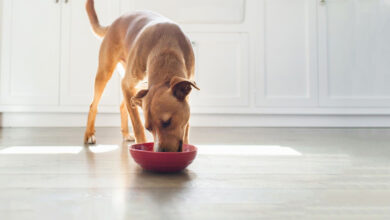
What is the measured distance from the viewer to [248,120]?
8.24 ft

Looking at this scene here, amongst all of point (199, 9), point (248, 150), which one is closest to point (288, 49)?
point (199, 9)

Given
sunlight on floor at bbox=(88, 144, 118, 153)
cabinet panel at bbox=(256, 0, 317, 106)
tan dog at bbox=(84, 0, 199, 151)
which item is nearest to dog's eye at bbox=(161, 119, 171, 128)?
tan dog at bbox=(84, 0, 199, 151)

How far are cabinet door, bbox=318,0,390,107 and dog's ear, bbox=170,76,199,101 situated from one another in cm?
197

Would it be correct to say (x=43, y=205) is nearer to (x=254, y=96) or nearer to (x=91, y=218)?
(x=91, y=218)

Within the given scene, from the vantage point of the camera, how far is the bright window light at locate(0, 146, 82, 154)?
1.23 m

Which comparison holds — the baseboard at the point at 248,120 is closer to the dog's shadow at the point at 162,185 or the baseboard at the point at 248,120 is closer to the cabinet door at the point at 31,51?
the cabinet door at the point at 31,51

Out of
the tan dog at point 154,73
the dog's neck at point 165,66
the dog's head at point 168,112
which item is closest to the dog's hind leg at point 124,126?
the tan dog at point 154,73

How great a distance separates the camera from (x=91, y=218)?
1.68 feet

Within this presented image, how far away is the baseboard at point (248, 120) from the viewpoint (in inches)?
97.0

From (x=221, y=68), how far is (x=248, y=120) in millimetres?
524

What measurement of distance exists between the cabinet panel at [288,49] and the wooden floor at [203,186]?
127cm

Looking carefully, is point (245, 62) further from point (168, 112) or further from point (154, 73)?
point (168, 112)

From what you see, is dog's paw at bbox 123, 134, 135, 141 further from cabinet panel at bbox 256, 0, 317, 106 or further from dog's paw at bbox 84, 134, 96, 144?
cabinet panel at bbox 256, 0, 317, 106

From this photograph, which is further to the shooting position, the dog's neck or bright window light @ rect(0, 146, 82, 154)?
bright window light @ rect(0, 146, 82, 154)
